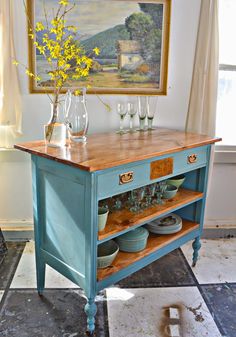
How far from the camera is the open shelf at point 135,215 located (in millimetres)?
1789

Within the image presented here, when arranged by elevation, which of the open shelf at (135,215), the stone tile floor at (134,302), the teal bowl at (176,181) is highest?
the teal bowl at (176,181)

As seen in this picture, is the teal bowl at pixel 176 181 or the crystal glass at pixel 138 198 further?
the teal bowl at pixel 176 181

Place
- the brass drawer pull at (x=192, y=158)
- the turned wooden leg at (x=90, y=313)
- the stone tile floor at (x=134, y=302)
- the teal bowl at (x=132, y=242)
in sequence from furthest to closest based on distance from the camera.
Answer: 1. the brass drawer pull at (x=192, y=158)
2. the teal bowl at (x=132, y=242)
3. the stone tile floor at (x=134, y=302)
4. the turned wooden leg at (x=90, y=313)

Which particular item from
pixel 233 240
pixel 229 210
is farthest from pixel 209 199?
pixel 233 240

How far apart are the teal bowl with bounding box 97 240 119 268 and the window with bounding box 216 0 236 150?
4.25ft

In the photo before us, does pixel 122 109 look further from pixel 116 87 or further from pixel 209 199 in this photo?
pixel 209 199

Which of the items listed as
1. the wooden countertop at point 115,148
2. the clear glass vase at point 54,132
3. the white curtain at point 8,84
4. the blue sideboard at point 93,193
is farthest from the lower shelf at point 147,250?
the white curtain at point 8,84

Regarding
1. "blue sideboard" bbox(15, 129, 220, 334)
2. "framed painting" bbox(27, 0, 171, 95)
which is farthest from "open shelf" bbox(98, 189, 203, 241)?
"framed painting" bbox(27, 0, 171, 95)

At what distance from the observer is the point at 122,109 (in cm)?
238

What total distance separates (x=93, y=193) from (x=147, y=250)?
0.66m

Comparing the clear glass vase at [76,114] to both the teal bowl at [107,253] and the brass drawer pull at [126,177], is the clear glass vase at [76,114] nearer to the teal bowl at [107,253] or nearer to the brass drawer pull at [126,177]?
the brass drawer pull at [126,177]

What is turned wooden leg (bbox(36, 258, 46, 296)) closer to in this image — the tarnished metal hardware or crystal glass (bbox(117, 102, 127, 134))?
the tarnished metal hardware

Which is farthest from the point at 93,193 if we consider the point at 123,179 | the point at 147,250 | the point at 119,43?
the point at 119,43

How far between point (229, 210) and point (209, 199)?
0.21 metres
